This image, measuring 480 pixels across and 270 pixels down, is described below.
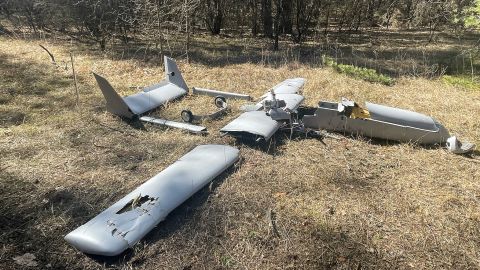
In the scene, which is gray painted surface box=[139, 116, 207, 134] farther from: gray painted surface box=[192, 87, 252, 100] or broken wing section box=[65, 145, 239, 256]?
gray painted surface box=[192, 87, 252, 100]

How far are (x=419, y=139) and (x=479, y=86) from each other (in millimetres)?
4347

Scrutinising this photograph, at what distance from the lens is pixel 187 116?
20.3ft

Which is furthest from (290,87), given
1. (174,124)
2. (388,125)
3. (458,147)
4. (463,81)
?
(463,81)

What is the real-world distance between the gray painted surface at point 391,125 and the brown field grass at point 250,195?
7.6 inches

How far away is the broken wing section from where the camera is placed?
3332 millimetres

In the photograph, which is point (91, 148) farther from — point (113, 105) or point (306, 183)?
point (306, 183)

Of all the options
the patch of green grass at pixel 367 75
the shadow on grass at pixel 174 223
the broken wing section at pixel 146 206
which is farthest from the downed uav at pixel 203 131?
the patch of green grass at pixel 367 75

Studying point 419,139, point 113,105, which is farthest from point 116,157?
point 419,139

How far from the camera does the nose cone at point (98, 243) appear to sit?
10.7ft

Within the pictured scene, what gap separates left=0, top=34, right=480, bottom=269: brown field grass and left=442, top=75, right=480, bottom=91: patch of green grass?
5.41 feet

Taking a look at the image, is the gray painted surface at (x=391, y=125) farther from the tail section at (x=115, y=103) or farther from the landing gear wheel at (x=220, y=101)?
the tail section at (x=115, y=103)

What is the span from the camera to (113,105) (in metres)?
6.31

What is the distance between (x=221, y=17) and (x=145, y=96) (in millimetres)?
8030

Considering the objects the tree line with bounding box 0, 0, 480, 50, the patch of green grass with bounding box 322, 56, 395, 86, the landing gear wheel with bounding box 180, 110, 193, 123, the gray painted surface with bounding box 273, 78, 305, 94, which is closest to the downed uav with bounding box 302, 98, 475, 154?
the gray painted surface with bounding box 273, 78, 305, 94
